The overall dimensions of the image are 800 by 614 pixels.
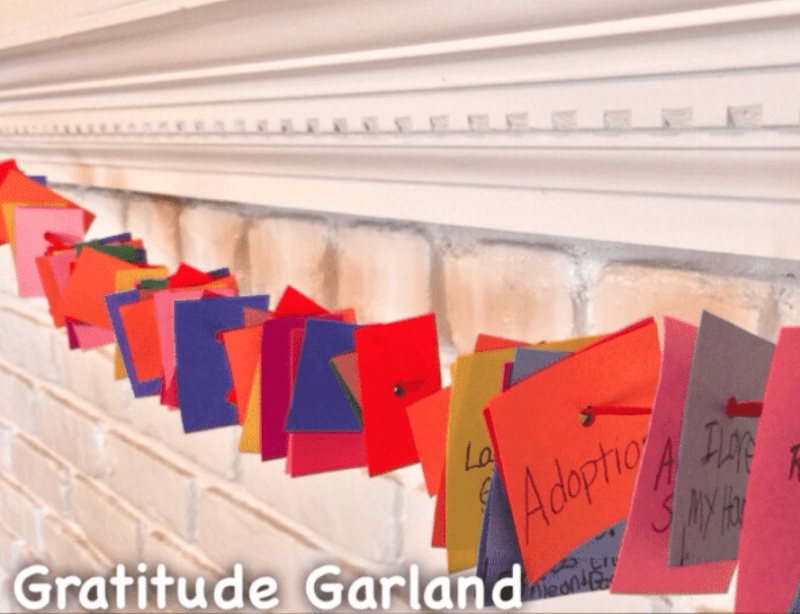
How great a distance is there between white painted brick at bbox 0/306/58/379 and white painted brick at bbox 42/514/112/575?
0.30 m

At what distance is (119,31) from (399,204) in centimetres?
37

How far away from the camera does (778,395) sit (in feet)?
1.21

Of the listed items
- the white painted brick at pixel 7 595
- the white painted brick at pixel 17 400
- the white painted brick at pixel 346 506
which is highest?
the white painted brick at pixel 346 506

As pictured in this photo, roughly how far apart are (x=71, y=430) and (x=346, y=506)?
0.79 m

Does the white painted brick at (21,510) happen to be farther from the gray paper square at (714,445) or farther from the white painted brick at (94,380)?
the gray paper square at (714,445)

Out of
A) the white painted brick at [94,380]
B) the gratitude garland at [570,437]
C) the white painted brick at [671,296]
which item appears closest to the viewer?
the gratitude garland at [570,437]

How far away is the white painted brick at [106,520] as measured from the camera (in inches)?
49.9

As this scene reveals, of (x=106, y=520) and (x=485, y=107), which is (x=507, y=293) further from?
(x=106, y=520)

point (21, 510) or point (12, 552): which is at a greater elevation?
point (21, 510)

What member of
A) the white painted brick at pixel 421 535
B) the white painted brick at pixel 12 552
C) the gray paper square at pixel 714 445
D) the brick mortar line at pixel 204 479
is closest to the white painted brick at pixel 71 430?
the brick mortar line at pixel 204 479

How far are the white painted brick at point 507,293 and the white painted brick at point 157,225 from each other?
0.47m

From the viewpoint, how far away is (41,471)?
160cm

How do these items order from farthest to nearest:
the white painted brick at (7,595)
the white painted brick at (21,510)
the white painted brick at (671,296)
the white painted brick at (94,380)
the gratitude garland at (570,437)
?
the white painted brick at (7,595) < the white painted brick at (21,510) < the white painted brick at (94,380) < the white painted brick at (671,296) < the gratitude garland at (570,437)

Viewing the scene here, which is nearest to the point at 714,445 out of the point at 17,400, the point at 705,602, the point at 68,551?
the point at 705,602
